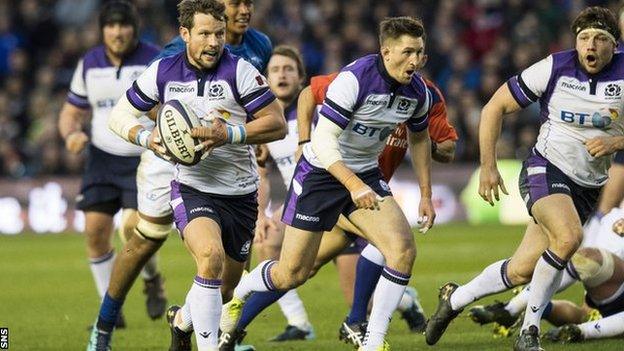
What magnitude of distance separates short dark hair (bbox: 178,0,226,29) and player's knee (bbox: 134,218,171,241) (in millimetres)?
1609

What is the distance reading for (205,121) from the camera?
8.45m

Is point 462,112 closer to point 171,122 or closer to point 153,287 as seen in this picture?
point 153,287

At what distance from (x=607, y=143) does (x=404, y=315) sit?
241 cm

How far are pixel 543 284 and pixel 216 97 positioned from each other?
2.33 meters

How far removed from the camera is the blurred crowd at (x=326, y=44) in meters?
22.2

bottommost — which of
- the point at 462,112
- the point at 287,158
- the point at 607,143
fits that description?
the point at 462,112

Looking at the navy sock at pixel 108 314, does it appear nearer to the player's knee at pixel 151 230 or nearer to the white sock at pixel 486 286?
the player's knee at pixel 151 230

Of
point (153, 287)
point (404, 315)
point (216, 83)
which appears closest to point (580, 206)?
point (404, 315)

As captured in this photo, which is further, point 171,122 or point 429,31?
point 429,31

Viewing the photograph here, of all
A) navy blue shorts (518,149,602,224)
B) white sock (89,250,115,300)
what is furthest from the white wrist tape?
white sock (89,250,115,300)

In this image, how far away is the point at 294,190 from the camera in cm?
907

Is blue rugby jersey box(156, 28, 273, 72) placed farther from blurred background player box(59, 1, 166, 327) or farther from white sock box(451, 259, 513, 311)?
white sock box(451, 259, 513, 311)

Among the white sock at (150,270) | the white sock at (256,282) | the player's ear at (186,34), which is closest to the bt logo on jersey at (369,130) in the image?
the white sock at (256,282)

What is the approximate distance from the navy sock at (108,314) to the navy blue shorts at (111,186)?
2032mm
